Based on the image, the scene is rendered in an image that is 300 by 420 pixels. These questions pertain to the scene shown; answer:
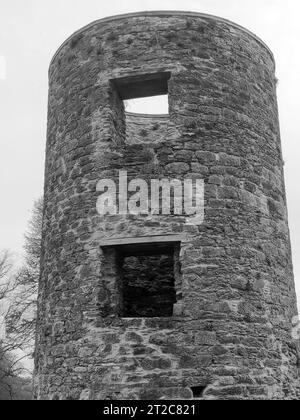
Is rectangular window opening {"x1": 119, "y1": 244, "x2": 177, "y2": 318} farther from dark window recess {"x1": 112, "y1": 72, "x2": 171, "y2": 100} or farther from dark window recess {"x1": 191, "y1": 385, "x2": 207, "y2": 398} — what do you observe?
dark window recess {"x1": 112, "y1": 72, "x2": 171, "y2": 100}

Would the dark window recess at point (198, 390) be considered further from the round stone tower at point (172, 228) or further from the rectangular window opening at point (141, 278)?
the rectangular window opening at point (141, 278)

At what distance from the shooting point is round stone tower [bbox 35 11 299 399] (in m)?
6.50

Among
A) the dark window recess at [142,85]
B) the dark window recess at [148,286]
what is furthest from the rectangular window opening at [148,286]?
the dark window recess at [142,85]

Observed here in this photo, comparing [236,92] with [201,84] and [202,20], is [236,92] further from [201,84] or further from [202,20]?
[202,20]

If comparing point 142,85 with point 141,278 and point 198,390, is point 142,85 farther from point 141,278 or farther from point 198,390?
point 198,390

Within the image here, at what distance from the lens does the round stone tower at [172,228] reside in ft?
21.3

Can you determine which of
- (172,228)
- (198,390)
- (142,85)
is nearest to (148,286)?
(172,228)

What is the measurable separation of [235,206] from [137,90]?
207 centimetres

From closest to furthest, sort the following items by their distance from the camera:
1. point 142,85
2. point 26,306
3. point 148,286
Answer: point 142,85
point 148,286
point 26,306

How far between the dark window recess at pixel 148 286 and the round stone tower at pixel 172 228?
86 millimetres

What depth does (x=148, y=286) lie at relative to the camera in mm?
8641

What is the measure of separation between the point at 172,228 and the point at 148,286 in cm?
202

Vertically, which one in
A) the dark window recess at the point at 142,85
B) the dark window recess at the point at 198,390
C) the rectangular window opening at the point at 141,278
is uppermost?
the dark window recess at the point at 142,85

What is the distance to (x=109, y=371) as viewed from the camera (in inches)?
256
